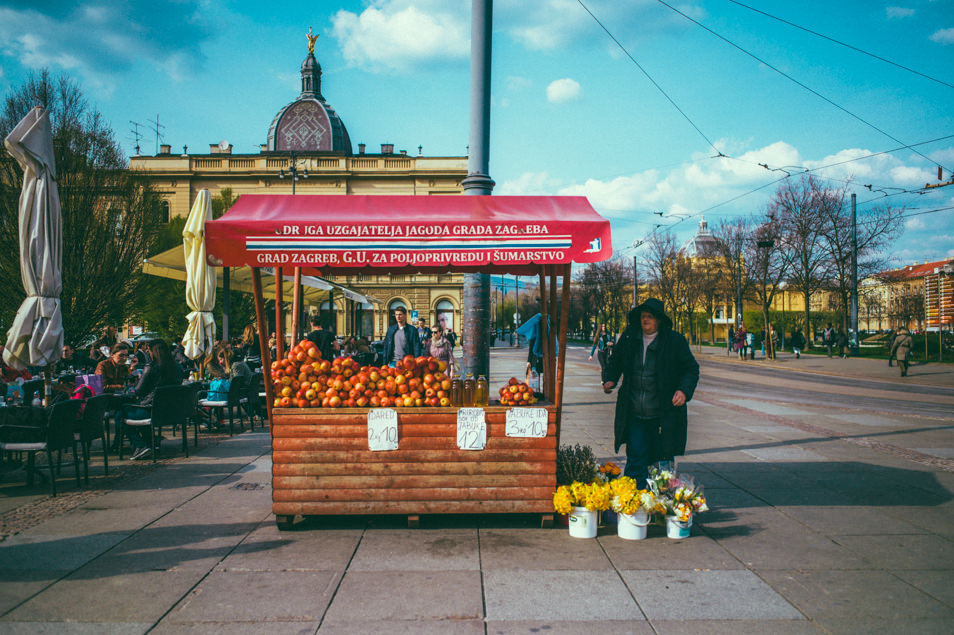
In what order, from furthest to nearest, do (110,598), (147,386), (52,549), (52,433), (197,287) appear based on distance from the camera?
(197,287) < (147,386) < (52,433) < (52,549) < (110,598)

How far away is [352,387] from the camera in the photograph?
5.81 metres

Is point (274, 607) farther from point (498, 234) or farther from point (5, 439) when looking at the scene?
point (5, 439)

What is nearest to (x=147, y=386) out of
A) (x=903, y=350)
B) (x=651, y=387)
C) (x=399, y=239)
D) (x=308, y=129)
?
(x=399, y=239)

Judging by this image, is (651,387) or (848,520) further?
(651,387)

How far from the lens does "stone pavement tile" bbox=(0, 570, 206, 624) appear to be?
3.77 meters

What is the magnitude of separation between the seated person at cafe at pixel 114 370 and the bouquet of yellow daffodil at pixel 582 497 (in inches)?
313

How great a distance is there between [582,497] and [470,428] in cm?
111

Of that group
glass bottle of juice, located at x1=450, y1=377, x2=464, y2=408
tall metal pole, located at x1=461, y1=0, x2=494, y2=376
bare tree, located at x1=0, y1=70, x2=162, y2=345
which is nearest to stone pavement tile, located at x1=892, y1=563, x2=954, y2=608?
glass bottle of juice, located at x1=450, y1=377, x2=464, y2=408

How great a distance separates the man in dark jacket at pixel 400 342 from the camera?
10.2 meters

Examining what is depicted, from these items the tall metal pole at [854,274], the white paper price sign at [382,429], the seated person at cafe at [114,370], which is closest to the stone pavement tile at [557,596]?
the white paper price sign at [382,429]

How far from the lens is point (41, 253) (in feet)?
24.0

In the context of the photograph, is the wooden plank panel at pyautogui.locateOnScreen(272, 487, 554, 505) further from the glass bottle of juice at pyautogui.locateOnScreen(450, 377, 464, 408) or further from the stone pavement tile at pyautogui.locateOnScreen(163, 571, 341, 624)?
the stone pavement tile at pyautogui.locateOnScreen(163, 571, 341, 624)

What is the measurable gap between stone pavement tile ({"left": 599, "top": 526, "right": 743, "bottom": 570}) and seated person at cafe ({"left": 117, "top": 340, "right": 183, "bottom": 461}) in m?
6.31

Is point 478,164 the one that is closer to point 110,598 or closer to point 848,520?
point 848,520
